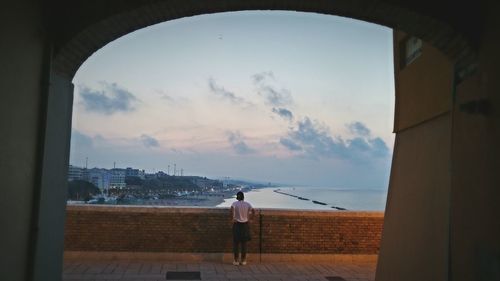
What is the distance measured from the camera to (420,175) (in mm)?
7613

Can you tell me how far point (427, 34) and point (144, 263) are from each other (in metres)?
8.10

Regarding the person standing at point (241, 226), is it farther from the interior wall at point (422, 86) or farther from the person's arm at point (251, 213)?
the interior wall at point (422, 86)

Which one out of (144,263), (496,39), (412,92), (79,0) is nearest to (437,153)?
(412,92)

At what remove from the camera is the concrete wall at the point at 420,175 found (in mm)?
6520

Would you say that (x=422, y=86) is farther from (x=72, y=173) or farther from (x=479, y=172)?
(x=72, y=173)

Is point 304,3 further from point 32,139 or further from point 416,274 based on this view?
point 416,274

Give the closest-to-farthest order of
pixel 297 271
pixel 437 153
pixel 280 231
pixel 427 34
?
pixel 427 34
pixel 437 153
pixel 297 271
pixel 280 231

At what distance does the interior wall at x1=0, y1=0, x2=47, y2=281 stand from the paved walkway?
503 centimetres

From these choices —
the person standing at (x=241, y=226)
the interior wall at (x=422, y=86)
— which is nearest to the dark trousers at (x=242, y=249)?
the person standing at (x=241, y=226)

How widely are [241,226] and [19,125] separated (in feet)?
23.8

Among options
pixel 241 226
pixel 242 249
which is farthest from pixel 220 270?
pixel 241 226

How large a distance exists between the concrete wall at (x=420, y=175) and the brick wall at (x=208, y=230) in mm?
3503

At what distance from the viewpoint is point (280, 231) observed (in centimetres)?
1242

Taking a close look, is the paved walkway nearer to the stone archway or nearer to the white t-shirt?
the white t-shirt
